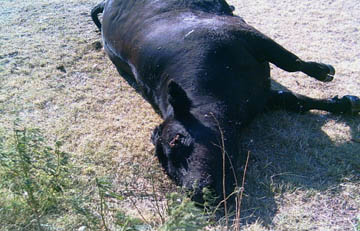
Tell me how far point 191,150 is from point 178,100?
0.48 metres

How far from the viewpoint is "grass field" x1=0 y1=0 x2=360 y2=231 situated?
9.57 ft

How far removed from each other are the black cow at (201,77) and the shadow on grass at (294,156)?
0.68 feet

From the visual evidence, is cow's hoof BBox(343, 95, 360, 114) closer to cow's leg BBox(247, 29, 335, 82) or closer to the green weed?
cow's leg BBox(247, 29, 335, 82)

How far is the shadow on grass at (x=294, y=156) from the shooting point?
10.9ft

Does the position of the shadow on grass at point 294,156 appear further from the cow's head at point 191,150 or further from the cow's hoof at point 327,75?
the cow's hoof at point 327,75

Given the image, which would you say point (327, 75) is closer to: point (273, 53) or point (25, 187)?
point (273, 53)

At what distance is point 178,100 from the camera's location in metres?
3.41

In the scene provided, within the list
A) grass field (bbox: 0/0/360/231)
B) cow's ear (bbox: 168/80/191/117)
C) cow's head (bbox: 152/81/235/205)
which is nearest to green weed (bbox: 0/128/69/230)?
grass field (bbox: 0/0/360/231)

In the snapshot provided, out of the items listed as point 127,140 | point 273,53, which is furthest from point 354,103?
point 127,140

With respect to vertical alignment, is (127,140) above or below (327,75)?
below

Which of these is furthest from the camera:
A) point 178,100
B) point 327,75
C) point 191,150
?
point 327,75

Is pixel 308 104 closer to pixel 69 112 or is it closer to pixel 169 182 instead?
pixel 169 182

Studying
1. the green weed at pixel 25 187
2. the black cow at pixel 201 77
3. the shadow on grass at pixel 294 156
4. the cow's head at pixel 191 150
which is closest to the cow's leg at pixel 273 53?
the black cow at pixel 201 77

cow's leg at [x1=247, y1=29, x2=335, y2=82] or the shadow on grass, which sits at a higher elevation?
cow's leg at [x1=247, y1=29, x2=335, y2=82]
